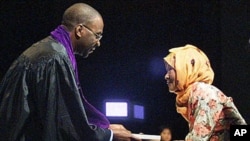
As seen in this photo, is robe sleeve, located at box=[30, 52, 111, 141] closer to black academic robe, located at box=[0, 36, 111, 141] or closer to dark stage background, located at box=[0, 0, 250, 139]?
black academic robe, located at box=[0, 36, 111, 141]

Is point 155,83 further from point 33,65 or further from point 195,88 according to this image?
point 33,65

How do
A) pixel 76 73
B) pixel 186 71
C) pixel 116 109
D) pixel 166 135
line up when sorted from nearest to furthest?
pixel 76 73, pixel 186 71, pixel 116 109, pixel 166 135

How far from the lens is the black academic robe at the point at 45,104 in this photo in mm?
2074

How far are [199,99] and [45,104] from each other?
95 centimetres

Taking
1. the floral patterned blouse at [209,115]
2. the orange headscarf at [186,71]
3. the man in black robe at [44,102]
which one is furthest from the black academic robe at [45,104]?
the orange headscarf at [186,71]

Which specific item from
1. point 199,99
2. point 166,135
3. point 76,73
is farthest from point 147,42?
point 76,73

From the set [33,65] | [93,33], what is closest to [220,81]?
[93,33]

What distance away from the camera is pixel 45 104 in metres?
2.07

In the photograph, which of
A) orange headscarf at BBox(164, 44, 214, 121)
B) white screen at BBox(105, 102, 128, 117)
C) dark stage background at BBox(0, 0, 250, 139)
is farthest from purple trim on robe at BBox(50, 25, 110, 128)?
white screen at BBox(105, 102, 128, 117)

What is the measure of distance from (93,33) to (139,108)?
3.39 m

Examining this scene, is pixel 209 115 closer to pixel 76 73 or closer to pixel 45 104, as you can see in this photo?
pixel 76 73

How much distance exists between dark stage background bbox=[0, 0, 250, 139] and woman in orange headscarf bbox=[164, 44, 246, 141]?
1.60 meters

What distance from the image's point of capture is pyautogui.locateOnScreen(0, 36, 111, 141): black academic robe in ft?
6.81

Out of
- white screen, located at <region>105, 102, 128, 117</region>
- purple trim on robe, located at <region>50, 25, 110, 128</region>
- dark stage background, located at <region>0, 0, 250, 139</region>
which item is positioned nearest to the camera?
purple trim on robe, located at <region>50, 25, 110, 128</region>
